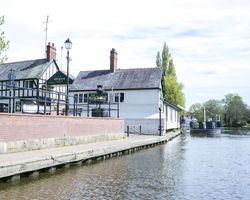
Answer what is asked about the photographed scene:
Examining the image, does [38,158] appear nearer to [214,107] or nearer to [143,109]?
[143,109]

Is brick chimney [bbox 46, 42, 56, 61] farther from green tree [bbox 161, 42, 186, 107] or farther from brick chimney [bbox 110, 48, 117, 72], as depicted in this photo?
green tree [bbox 161, 42, 186, 107]

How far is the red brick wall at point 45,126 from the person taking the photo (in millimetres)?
15445

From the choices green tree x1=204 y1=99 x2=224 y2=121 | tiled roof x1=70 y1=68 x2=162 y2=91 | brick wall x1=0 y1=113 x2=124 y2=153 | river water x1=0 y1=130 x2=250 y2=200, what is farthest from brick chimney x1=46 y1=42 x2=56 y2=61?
green tree x1=204 y1=99 x2=224 y2=121

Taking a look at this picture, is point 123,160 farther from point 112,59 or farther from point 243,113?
point 243,113

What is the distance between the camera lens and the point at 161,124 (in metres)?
38.8

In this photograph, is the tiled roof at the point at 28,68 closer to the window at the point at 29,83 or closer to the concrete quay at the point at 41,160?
the window at the point at 29,83

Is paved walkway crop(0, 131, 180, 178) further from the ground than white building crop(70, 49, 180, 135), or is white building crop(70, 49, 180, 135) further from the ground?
white building crop(70, 49, 180, 135)

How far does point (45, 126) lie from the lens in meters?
18.1

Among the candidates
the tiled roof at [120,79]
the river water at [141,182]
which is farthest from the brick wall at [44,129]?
the tiled roof at [120,79]

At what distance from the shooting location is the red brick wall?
15445 mm

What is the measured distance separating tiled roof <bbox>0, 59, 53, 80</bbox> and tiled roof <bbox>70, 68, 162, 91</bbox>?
207 inches

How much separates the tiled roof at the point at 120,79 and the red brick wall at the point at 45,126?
15.1 metres

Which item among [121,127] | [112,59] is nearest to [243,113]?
[112,59]

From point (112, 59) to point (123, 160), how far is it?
2640 cm
